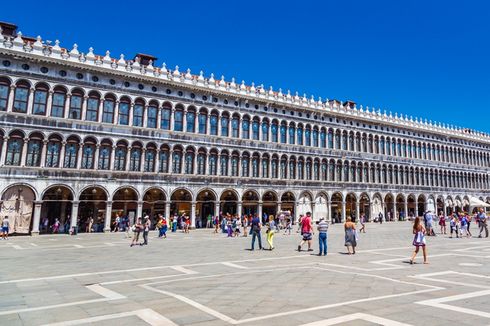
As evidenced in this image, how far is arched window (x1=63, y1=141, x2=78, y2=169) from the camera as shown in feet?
94.3

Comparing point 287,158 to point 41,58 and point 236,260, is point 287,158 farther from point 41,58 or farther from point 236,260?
point 236,260

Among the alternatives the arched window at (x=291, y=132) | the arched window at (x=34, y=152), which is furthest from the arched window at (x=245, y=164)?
the arched window at (x=34, y=152)

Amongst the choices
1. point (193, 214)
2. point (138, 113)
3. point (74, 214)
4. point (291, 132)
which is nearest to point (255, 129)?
point (291, 132)

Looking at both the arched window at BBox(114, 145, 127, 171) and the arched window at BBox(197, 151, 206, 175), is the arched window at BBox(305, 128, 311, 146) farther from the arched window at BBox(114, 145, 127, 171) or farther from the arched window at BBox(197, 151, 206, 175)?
the arched window at BBox(114, 145, 127, 171)

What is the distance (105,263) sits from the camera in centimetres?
1192

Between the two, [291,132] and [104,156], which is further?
[291,132]

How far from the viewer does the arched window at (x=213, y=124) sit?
117ft

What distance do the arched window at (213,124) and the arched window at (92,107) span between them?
34.9ft

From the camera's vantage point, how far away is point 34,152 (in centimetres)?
2764

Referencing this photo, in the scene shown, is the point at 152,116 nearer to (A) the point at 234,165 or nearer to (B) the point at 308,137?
(A) the point at 234,165

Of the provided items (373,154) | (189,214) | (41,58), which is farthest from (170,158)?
(373,154)

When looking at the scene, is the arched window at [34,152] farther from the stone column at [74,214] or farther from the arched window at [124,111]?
the arched window at [124,111]

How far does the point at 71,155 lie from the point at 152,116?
779 cm

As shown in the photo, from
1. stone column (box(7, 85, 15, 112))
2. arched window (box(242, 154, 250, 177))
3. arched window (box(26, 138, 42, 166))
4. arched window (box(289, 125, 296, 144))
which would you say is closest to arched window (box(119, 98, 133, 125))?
arched window (box(26, 138, 42, 166))
